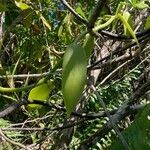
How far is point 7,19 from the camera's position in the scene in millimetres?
2096

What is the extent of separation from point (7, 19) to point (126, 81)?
61 centimetres

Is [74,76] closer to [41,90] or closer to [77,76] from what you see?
[77,76]

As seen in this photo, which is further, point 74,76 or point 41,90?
point 41,90

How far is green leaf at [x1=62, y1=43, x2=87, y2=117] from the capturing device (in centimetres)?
49

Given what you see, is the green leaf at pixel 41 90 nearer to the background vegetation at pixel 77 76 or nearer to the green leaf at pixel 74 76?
the background vegetation at pixel 77 76

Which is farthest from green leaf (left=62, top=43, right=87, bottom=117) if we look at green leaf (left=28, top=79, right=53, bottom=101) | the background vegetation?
green leaf (left=28, top=79, right=53, bottom=101)

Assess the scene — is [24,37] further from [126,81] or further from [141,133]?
[141,133]

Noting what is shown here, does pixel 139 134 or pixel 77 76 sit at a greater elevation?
pixel 77 76

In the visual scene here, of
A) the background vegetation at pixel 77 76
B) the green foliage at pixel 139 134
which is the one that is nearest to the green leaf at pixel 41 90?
the background vegetation at pixel 77 76

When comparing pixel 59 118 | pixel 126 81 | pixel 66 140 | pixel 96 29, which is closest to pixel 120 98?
pixel 126 81

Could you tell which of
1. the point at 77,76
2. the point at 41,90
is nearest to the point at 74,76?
the point at 77,76

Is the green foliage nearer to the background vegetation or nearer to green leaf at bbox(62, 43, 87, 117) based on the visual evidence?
→ the background vegetation

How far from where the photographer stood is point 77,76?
19.3 inches

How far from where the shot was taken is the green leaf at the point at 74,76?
1.60 ft
